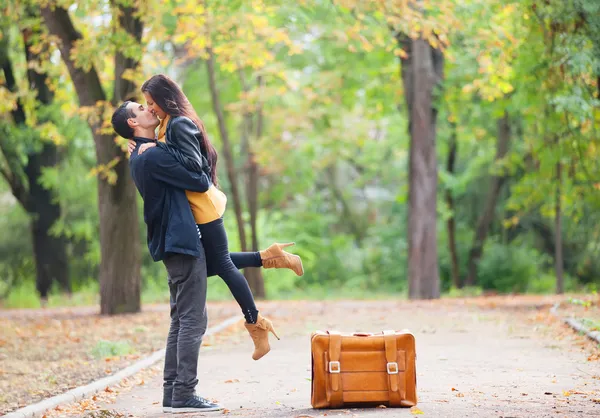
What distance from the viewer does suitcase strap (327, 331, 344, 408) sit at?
20.1 ft

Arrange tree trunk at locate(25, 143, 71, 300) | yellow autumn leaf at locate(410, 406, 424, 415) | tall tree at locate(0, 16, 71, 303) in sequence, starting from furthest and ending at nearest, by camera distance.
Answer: tree trunk at locate(25, 143, 71, 300)
tall tree at locate(0, 16, 71, 303)
yellow autumn leaf at locate(410, 406, 424, 415)

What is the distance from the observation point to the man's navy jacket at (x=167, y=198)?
20.6 feet

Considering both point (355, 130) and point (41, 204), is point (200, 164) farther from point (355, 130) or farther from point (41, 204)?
point (355, 130)

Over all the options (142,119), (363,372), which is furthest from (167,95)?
(363,372)

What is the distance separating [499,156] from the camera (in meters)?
26.2

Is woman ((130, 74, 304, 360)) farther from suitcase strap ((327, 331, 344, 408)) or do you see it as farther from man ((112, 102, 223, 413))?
suitcase strap ((327, 331, 344, 408))

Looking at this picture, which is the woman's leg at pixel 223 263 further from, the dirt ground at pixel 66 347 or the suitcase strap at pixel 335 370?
the dirt ground at pixel 66 347

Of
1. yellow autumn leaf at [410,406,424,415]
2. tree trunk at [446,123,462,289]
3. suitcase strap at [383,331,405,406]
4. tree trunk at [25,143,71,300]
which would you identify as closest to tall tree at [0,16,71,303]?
tree trunk at [25,143,71,300]

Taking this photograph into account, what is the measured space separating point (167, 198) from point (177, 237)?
31 centimetres

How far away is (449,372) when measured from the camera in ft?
26.8

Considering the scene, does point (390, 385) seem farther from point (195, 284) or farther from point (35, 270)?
point (35, 270)

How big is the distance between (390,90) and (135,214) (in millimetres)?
10466

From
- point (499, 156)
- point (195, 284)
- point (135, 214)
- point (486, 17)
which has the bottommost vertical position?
point (195, 284)

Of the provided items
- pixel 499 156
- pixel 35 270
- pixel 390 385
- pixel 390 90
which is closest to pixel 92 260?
pixel 35 270
